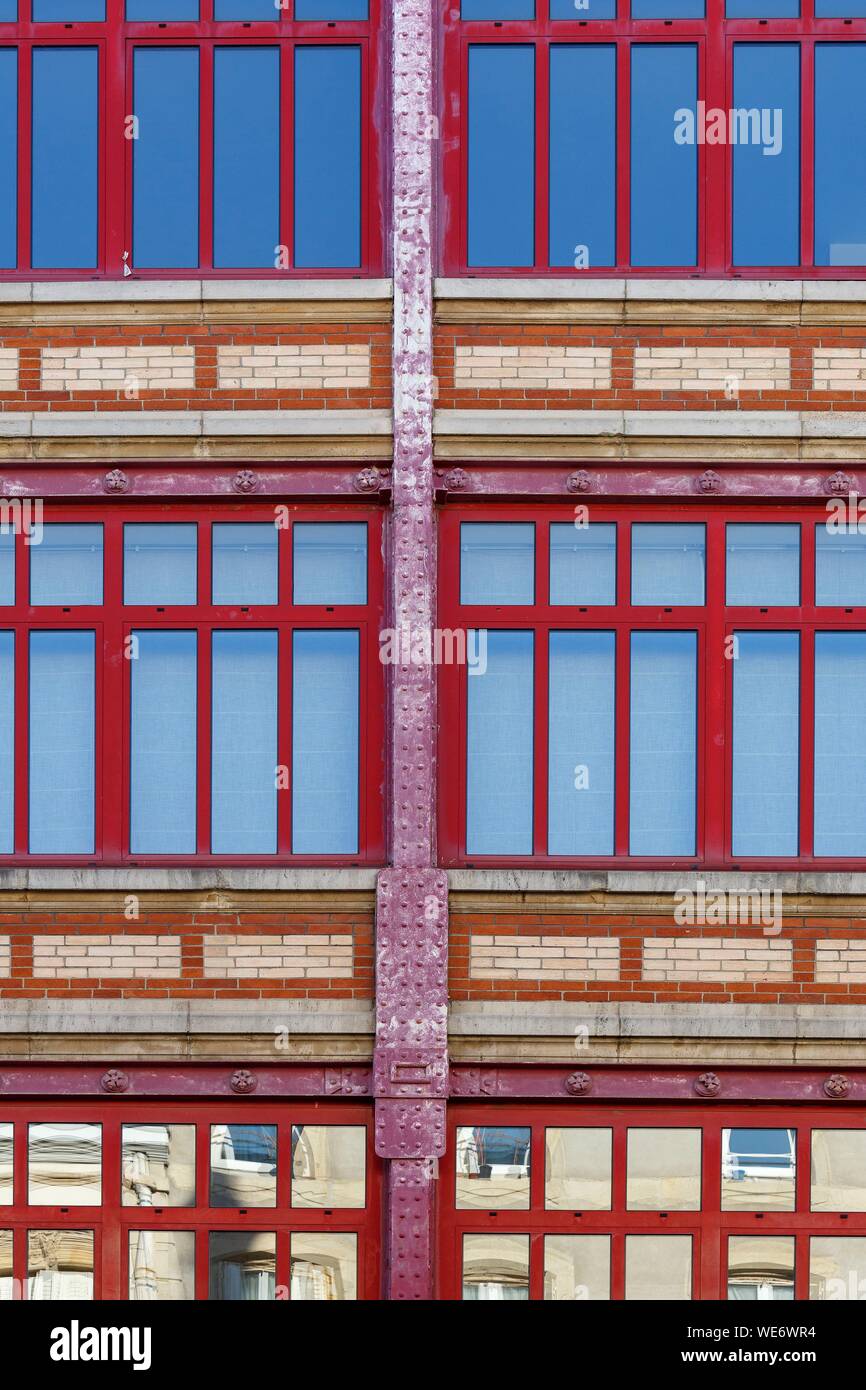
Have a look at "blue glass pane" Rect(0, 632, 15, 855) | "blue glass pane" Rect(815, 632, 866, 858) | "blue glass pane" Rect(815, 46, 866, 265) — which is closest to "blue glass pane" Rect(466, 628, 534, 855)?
"blue glass pane" Rect(815, 632, 866, 858)

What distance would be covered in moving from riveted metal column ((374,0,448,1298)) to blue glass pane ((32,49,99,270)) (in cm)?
203

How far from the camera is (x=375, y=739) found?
31.9 ft

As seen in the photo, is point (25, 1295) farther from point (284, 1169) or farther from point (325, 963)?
point (325, 963)

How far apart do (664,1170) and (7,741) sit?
4963mm

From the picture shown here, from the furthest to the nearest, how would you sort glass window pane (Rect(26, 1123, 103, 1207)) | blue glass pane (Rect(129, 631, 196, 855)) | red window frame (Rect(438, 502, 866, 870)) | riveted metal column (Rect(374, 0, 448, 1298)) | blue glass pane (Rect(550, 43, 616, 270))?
blue glass pane (Rect(550, 43, 616, 270)) → blue glass pane (Rect(129, 631, 196, 855)) → red window frame (Rect(438, 502, 866, 870)) → glass window pane (Rect(26, 1123, 103, 1207)) → riveted metal column (Rect(374, 0, 448, 1298))

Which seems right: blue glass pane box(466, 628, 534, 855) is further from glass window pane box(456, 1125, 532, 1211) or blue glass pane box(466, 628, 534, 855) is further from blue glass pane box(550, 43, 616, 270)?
blue glass pane box(550, 43, 616, 270)

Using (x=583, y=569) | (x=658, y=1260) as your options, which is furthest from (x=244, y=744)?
(x=658, y=1260)

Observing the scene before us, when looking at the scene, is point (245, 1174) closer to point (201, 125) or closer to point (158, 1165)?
point (158, 1165)

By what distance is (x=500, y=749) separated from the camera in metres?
9.77

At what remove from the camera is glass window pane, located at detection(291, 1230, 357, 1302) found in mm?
9430

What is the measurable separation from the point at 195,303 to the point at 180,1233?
5.84 metres

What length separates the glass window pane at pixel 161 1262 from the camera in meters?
9.45

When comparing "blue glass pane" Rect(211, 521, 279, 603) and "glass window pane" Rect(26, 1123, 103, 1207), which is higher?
"blue glass pane" Rect(211, 521, 279, 603)

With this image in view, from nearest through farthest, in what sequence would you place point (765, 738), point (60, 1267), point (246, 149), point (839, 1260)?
point (839, 1260), point (60, 1267), point (765, 738), point (246, 149)
